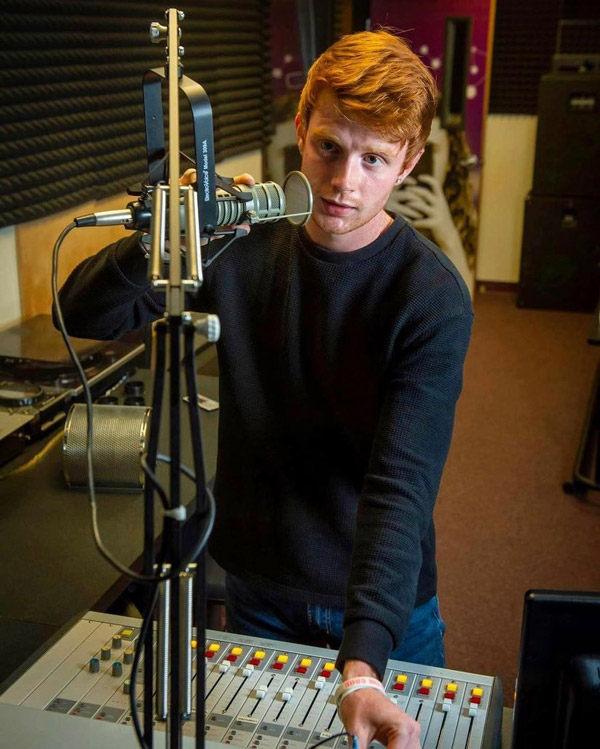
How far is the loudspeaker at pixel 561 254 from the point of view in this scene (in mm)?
5859

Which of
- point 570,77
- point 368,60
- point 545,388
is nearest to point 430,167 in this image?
point 570,77

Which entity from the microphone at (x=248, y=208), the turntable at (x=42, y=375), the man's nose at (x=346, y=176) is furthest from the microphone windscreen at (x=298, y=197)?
the turntable at (x=42, y=375)

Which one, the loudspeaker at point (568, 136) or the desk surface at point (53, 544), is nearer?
the desk surface at point (53, 544)

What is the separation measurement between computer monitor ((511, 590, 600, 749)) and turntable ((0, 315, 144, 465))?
54.4 inches

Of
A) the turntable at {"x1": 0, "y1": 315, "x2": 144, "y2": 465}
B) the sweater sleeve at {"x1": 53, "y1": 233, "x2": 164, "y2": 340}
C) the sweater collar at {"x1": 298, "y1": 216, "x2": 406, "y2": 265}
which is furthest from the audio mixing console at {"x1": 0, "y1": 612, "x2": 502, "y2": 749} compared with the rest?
the turntable at {"x1": 0, "y1": 315, "x2": 144, "y2": 465}

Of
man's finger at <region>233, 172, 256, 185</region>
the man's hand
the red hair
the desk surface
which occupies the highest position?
the red hair

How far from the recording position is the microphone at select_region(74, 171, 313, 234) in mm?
878

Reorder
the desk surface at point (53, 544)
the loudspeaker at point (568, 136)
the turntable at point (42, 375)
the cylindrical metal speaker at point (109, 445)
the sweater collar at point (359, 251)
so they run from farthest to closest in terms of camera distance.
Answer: the loudspeaker at point (568, 136)
the turntable at point (42, 375)
the cylindrical metal speaker at point (109, 445)
the desk surface at point (53, 544)
the sweater collar at point (359, 251)

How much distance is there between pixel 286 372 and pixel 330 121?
14.8 inches

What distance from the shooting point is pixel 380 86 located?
4.11 feet

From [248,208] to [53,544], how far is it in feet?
3.08

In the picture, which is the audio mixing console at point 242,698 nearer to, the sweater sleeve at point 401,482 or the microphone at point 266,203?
the sweater sleeve at point 401,482

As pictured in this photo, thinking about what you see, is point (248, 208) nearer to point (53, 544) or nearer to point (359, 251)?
point (359, 251)

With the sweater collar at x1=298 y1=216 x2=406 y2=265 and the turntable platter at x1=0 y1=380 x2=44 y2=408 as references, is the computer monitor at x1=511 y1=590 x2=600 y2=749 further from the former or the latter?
the turntable platter at x1=0 y1=380 x2=44 y2=408
